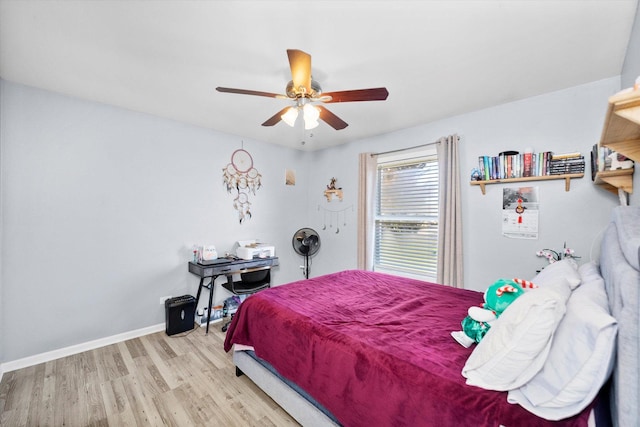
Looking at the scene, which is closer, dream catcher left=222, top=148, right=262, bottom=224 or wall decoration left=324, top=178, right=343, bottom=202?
dream catcher left=222, top=148, right=262, bottom=224

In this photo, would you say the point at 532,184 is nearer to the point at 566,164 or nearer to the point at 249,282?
the point at 566,164

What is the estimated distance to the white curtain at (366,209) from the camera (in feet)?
11.8

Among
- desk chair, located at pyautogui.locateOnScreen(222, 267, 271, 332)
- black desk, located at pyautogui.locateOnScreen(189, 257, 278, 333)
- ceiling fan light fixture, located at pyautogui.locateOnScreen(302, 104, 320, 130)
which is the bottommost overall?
desk chair, located at pyautogui.locateOnScreen(222, 267, 271, 332)

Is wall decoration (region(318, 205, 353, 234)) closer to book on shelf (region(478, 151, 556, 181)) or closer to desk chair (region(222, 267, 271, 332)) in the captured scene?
desk chair (region(222, 267, 271, 332))

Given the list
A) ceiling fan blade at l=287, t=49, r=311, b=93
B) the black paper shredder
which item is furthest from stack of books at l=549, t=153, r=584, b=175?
the black paper shredder

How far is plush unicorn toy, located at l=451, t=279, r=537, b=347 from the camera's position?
121 cm

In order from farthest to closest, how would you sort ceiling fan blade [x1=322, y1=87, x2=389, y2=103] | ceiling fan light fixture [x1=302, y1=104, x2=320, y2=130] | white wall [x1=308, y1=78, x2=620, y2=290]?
white wall [x1=308, y1=78, x2=620, y2=290] < ceiling fan light fixture [x1=302, y1=104, x2=320, y2=130] < ceiling fan blade [x1=322, y1=87, x2=389, y2=103]

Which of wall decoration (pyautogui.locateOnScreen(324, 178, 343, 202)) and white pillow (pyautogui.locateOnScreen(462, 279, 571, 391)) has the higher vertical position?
wall decoration (pyautogui.locateOnScreen(324, 178, 343, 202))

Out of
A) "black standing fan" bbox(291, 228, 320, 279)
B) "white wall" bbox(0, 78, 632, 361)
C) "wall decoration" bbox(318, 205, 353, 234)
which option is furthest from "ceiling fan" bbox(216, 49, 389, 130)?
"black standing fan" bbox(291, 228, 320, 279)

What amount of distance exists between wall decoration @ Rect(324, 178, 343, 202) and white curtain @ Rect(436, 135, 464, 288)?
150cm

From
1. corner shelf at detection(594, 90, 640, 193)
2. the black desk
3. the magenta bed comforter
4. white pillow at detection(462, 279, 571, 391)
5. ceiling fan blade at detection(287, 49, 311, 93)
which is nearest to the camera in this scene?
corner shelf at detection(594, 90, 640, 193)

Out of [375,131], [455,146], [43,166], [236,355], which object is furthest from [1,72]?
[455,146]

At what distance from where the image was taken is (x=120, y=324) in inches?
108

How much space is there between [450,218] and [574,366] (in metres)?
2.15
